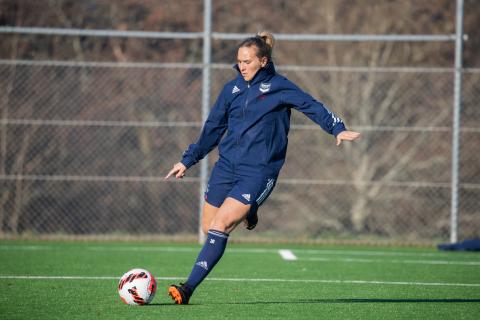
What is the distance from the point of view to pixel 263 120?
6.31 meters

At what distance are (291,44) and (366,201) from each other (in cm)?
322

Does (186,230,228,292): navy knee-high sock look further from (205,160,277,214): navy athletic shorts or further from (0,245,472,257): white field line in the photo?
(0,245,472,257): white field line

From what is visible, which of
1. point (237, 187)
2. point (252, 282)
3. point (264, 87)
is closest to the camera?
point (237, 187)

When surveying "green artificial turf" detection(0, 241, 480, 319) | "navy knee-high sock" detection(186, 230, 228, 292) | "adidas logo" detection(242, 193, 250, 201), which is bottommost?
"green artificial turf" detection(0, 241, 480, 319)

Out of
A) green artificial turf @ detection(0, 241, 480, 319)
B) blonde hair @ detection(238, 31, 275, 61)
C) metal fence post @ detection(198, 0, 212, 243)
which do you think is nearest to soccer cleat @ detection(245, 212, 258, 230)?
green artificial turf @ detection(0, 241, 480, 319)

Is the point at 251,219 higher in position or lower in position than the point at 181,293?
higher

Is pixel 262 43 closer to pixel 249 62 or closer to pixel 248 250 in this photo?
pixel 249 62

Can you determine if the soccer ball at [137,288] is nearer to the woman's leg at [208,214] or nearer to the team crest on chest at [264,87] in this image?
the woman's leg at [208,214]

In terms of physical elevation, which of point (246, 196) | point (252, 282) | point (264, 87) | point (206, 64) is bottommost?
point (252, 282)

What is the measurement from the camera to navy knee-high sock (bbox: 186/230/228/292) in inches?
242

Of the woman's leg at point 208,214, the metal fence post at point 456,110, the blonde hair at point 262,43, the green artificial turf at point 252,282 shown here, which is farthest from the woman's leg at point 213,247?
the metal fence post at point 456,110

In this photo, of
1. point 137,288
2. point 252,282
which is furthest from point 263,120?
point 252,282

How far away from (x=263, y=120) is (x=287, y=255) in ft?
14.3

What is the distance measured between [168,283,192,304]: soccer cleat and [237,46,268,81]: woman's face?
60.8 inches
